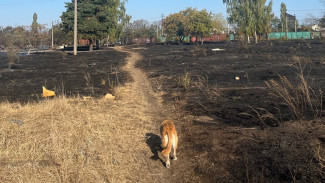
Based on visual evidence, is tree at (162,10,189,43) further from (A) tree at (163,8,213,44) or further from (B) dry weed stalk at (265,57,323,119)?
(B) dry weed stalk at (265,57,323,119)

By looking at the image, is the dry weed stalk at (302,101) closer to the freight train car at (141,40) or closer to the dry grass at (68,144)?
the dry grass at (68,144)

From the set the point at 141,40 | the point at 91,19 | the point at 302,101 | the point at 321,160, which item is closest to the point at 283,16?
the point at 141,40

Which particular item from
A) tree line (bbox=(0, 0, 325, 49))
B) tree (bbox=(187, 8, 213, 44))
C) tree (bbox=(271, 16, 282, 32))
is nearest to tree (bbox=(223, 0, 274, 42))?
tree line (bbox=(0, 0, 325, 49))

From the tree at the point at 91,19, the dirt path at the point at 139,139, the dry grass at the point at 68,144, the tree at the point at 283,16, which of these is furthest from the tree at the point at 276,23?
the dry grass at the point at 68,144

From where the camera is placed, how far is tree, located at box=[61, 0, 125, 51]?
38594 mm

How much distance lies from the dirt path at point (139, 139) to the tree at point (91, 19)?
3075 cm

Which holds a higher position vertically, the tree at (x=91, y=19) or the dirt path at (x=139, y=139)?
the tree at (x=91, y=19)

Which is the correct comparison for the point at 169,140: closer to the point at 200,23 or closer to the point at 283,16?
the point at 200,23

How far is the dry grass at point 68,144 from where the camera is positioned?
14.4 feet

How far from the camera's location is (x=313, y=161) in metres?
4.13

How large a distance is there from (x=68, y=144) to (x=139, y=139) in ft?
4.49

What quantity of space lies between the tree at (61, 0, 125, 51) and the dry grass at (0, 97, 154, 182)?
107 feet

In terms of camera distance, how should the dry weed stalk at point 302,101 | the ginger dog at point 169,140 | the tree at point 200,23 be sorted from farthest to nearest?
the tree at point 200,23 → the dry weed stalk at point 302,101 → the ginger dog at point 169,140

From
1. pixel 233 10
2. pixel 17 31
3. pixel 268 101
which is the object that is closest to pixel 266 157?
pixel 268 101
